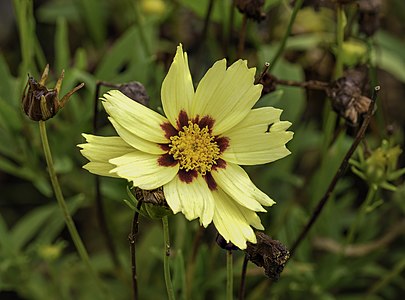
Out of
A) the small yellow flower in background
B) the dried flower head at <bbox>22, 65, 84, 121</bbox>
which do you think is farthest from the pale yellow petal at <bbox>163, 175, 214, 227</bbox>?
the dried flower head at <bbox>22, 65, 84, 121</bbox>

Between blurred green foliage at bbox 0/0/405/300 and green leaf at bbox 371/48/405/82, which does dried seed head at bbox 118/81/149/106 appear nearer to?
blurred green foliage at bbox 0/0/405/300

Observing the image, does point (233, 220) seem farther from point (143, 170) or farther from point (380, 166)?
point (380, 166)

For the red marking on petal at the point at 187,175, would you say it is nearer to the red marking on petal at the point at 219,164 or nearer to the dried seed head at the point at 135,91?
the red marking on petal at the point at 219,164

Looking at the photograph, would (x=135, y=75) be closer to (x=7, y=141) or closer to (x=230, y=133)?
(x=7, y=141)

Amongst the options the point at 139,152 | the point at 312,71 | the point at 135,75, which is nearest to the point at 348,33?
the point at 312,71

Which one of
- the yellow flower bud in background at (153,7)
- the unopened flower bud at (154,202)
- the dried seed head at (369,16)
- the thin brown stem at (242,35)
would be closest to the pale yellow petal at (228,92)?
the unopened flower bud at (154,202)

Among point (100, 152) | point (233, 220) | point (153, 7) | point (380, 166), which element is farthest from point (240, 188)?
point (153, 7)
